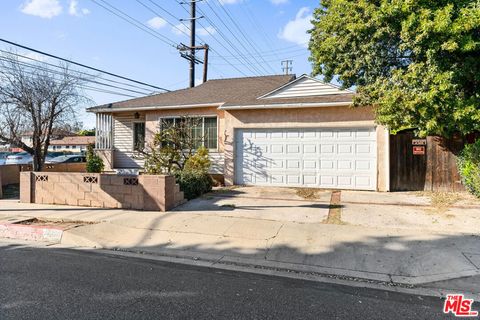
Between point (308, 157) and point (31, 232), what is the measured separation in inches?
340

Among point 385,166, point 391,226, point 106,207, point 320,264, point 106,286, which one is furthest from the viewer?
point 385,166

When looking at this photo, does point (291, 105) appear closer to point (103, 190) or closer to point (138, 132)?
point (103, 190)

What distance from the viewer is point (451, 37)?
25.0ft

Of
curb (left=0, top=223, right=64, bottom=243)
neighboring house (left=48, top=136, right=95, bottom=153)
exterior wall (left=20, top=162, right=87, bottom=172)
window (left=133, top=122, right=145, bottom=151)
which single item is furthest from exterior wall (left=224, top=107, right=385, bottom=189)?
neighboring house (left=48, top=136, right=95, bottom=153)

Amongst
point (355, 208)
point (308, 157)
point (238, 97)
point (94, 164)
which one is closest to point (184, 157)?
point (238, 97)

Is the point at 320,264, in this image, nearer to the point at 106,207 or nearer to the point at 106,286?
the point at 106,286

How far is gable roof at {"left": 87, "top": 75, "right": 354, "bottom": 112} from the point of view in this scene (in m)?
11.5

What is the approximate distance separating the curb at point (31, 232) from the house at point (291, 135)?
6.89 meters

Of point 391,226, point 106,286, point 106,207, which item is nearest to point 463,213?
point 391,226

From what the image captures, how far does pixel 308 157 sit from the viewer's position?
11.5m

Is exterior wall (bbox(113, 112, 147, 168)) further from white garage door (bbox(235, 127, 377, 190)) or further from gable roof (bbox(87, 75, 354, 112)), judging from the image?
white garage door (bbox(235, 127, 377, 190))

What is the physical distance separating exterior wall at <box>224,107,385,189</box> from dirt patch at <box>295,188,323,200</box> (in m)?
2.31

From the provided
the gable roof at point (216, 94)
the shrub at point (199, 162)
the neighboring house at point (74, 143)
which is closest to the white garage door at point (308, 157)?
the shrub at point (199, 162)

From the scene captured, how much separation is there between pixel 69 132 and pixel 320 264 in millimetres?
15905
